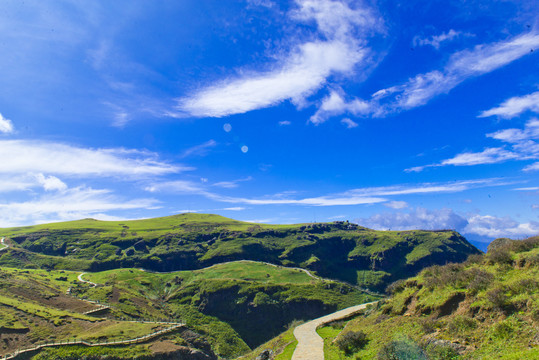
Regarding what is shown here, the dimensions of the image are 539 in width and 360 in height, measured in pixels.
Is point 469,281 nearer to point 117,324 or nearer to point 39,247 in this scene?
point 117,324

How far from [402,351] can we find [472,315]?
628 cm

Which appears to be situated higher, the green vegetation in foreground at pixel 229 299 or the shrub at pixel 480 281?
the shrub at pixel 480 281

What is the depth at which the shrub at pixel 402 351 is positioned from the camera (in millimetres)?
18250

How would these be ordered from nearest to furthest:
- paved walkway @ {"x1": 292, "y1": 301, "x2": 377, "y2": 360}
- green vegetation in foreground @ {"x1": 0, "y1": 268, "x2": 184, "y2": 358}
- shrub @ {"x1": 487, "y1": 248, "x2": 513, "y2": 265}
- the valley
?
1. shrub @ {"x1": 487, "y1": 248, "x2": 513, "y2": 265}
2. paved walkway @ {"x1": 292, "y1": 301, "x2": 377, "y2": 360}
3. green vegetation in foreground @ {"x1": 0, "y1": 268, "x2": 184, "y2": 358}
4. the valley

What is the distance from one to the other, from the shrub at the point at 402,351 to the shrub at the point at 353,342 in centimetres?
627

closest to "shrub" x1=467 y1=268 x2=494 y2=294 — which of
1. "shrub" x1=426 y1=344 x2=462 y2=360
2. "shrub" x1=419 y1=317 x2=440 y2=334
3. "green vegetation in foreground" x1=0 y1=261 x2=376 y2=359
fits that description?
"shrub" x1=419 y1=317 x2=440 y2=334

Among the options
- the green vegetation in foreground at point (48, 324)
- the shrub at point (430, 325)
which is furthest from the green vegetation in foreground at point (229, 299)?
the shrub at point (430, 325)

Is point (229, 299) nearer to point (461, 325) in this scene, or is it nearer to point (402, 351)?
point (402, 351)

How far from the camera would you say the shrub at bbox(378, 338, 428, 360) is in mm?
18250

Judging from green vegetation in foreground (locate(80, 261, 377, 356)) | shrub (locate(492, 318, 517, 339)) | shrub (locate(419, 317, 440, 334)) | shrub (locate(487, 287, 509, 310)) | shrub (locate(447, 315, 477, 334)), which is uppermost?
shrub (locate(487, 287, 509, 310))

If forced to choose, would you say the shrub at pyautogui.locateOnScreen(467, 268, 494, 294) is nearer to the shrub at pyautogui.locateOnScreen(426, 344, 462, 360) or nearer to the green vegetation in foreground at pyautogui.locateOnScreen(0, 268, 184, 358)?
the shrub at pyautogui.locateOnScreen(426, 344, 462, 360)

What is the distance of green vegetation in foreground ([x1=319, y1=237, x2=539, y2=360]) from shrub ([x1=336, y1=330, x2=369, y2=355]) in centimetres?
60

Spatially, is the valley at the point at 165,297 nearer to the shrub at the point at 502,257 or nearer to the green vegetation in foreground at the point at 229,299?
the green vegetation in foreground at the point at 229,299

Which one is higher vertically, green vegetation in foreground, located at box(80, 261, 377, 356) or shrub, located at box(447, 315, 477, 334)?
shrub, located at box(447, 315, 477, 334)
